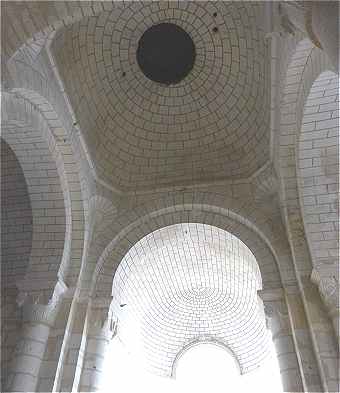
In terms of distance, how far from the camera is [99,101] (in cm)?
873

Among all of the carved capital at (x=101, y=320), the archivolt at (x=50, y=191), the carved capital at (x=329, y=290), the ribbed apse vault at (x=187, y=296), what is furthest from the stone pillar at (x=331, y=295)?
the archivolt at (x=50, y=191)

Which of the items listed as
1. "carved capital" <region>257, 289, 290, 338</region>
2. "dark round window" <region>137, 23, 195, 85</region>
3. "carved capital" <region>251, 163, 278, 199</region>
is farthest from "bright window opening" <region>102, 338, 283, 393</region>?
"dark round window" <region>137, 23, 195, 85</region>

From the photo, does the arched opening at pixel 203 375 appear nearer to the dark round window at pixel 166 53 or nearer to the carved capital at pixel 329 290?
the carved capital at pixel 329 290

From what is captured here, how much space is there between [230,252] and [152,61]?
5.02 metres

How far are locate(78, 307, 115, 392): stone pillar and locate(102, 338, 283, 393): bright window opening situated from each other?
0.85 metres

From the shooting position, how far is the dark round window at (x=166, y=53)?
28.1ft

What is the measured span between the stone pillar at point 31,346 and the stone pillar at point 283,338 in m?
4.16

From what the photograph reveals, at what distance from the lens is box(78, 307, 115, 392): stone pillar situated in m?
6.84

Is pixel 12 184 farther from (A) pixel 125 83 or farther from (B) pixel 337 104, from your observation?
(B) pixel 337 104

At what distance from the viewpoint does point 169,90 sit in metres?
9.16

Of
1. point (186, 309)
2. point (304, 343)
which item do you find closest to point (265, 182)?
point (304, 343)

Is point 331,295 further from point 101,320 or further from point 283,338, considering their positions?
point 101,320

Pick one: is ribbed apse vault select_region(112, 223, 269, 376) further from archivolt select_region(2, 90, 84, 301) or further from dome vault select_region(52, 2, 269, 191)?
dome vault select_region(52, 2, 269, 191)

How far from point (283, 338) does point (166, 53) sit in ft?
21.6
